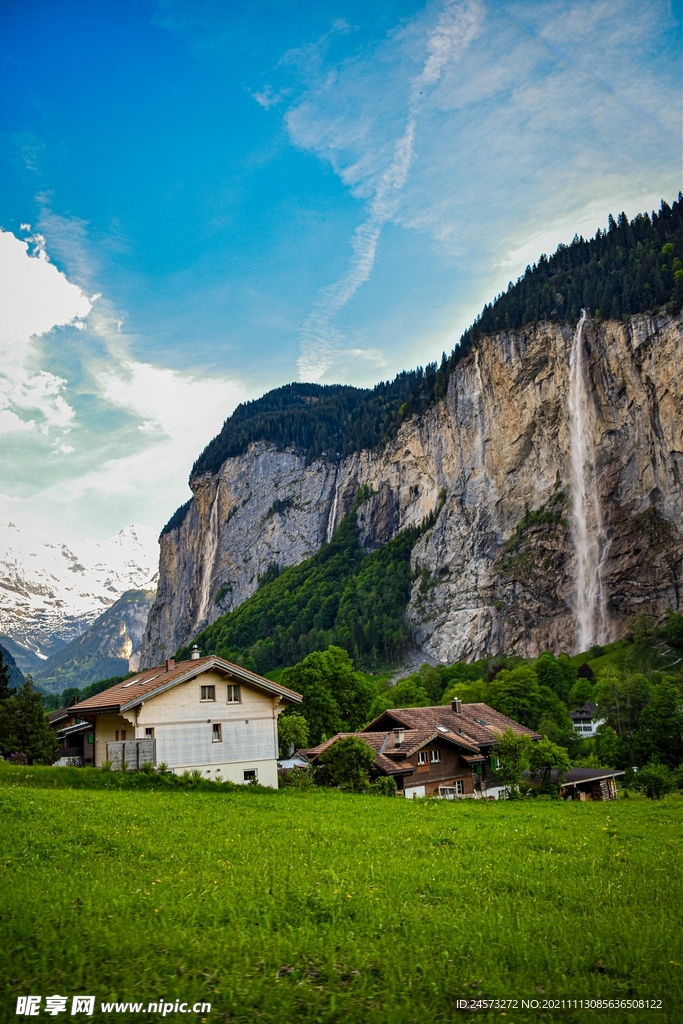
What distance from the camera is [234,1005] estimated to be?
6.93 m

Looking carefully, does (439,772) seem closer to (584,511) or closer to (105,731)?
(105,731)

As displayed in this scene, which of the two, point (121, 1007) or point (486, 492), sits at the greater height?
point (486, 492)

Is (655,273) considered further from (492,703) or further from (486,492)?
(492,703)

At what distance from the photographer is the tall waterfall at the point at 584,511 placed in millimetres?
116906

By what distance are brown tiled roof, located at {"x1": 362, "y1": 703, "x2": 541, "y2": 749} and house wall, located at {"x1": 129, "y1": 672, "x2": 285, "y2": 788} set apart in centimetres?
1378

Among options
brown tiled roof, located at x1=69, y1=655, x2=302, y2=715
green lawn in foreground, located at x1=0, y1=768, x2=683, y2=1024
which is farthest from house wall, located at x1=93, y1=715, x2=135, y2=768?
green lawn in foreground, located at x1=0, y1=768, x2=683, y2=1024

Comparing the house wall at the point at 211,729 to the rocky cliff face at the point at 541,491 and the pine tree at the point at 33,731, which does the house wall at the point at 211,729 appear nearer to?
the pine tree at the point at 33,731

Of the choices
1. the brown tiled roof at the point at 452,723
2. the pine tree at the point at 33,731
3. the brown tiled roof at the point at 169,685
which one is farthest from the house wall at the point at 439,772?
the pine tree at the point at 33,731

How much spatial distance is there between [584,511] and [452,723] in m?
82.3

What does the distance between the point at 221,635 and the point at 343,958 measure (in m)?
177

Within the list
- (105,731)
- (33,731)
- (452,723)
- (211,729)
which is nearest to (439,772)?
(452,723)

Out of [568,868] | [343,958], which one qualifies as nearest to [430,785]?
[568,868]

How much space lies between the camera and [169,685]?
29.0 m

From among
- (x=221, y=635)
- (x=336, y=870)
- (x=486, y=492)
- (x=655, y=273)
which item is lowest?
(x=336, y=870)
